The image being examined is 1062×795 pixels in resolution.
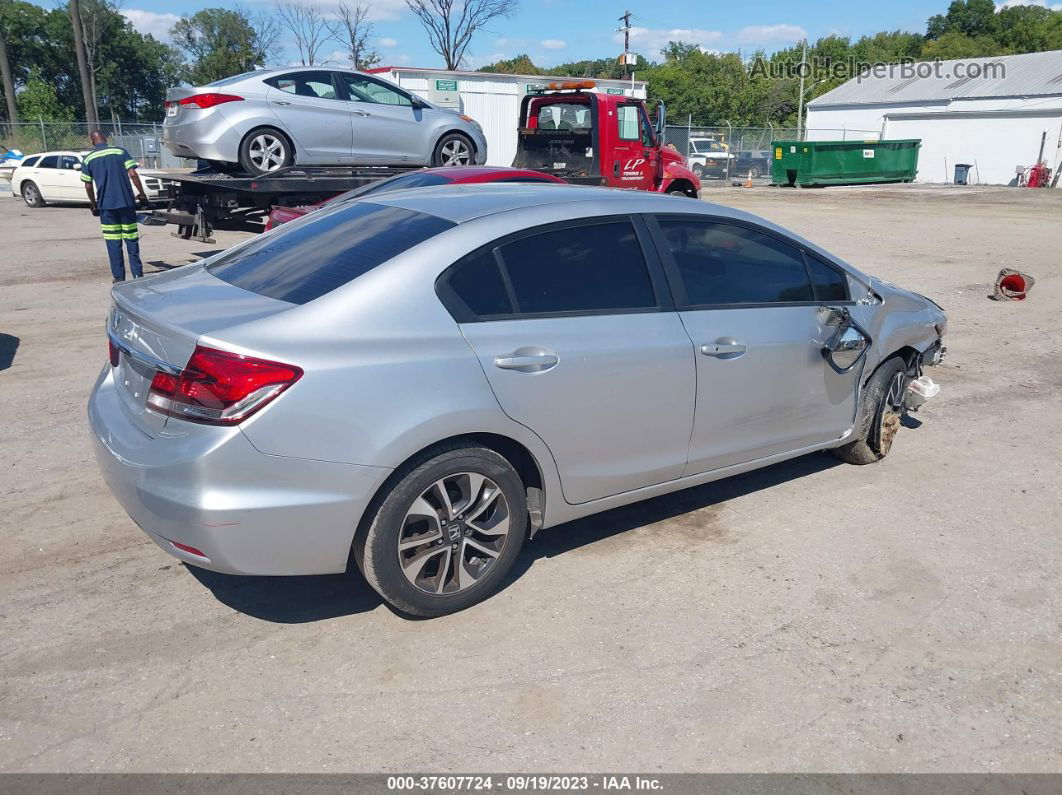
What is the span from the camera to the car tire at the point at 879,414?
17.3 feet

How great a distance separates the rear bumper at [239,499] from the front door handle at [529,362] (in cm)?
67

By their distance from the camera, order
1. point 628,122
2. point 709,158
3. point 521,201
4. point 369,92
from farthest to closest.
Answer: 1. point 709,158
2. point 628,122
3. point 369,92
4. point 521,201

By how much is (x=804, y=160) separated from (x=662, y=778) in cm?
3534

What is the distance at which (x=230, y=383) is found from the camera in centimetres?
313

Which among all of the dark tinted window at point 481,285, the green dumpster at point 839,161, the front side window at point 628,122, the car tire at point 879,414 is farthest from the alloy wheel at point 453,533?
the green dumpster at point 839,161

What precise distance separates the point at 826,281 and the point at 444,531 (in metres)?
2.74

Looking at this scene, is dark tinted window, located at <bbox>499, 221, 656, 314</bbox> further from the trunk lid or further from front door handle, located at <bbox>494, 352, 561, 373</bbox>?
the trunk lid

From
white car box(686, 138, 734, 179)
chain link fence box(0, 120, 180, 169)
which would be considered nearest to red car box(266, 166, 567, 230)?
chain link fence box(0, 120, 180, 169)

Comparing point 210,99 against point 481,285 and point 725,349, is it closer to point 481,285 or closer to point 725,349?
point 481,285

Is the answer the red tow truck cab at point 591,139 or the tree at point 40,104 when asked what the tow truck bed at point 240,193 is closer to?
the red tow truck cab at point 591,139

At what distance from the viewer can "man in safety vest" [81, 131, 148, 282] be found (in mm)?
10688

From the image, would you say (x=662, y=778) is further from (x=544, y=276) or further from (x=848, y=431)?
(x=848, y=431)

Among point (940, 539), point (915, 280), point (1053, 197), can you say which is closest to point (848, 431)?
point (940, 539)

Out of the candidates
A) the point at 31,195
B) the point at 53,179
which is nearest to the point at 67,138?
the point at 31,195
